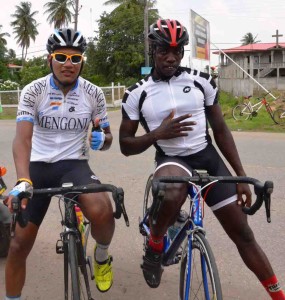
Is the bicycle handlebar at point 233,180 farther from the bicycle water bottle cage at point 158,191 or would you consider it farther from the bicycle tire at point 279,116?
the bicycle tire at point 279,116

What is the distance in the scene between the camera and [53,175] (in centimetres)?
312

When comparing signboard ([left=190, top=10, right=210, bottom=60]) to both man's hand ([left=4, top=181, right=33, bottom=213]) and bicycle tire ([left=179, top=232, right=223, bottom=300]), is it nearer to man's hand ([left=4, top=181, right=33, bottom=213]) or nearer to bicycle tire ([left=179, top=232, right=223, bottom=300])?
bicycle tire ([left=179, top=232, right=223, bottom=300])

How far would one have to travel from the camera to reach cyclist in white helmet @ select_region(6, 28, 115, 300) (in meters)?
2.96

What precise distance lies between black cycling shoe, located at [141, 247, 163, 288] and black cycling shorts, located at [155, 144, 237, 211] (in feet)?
1.89

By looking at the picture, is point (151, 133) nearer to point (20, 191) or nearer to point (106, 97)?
point (20, 191)

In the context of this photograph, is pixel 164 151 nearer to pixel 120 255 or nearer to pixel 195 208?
pixel 195 208

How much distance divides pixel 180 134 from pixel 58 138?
919 mm

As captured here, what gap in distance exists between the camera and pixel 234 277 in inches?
148

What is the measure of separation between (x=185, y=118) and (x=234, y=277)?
5.51 feet

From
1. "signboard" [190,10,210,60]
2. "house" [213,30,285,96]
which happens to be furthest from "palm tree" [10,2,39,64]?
"signboard" [190,10,210,60]

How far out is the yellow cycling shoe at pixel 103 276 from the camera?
3.37 m

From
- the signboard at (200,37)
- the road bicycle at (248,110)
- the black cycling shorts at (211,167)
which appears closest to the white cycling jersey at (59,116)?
the black cycling shorts at (211,167)

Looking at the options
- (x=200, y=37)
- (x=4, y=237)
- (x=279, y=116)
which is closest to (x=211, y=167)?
(x=4, y=237)

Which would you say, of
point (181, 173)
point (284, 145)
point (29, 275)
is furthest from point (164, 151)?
point (284, 145)
